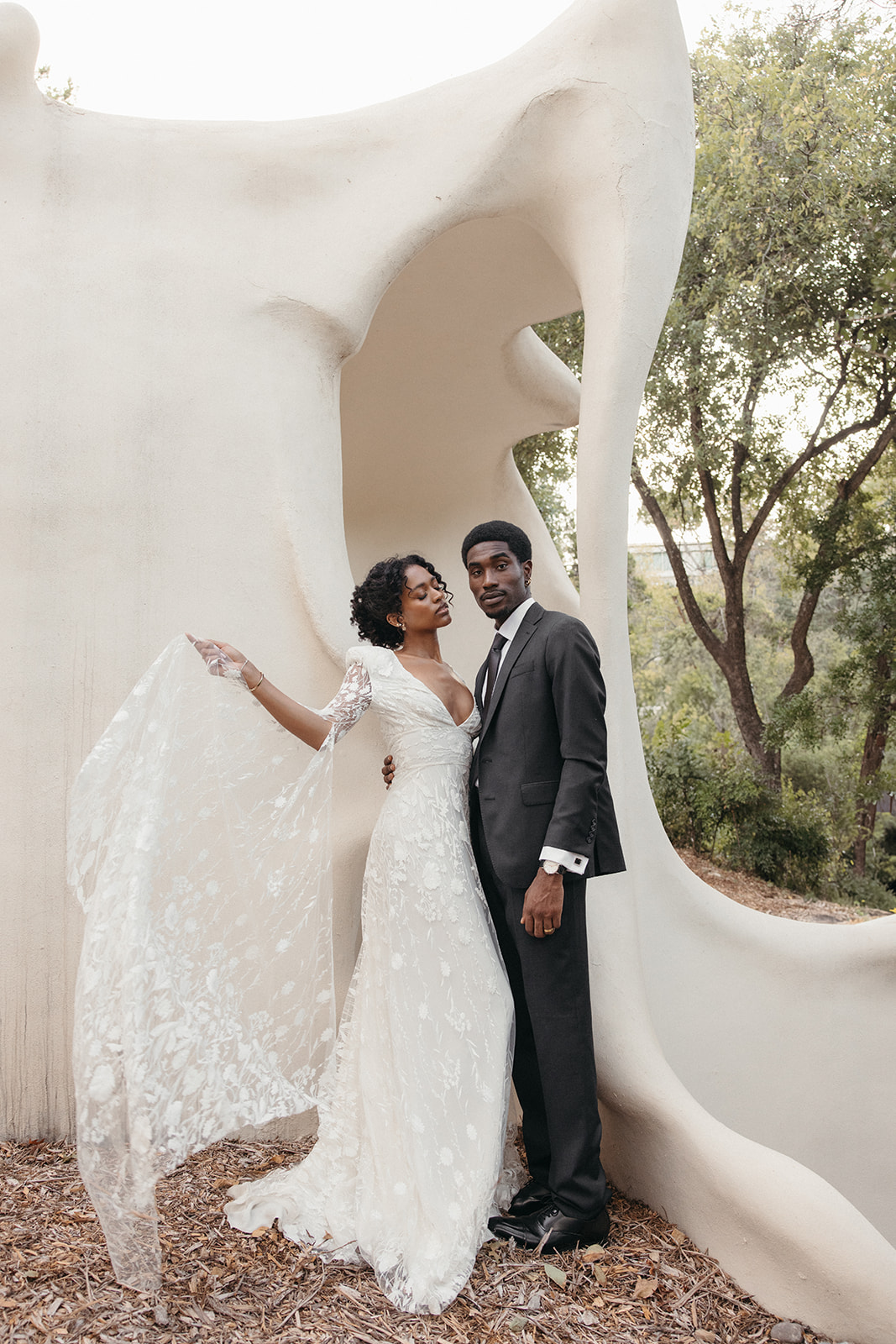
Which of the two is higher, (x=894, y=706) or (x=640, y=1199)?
(x=894, y=706)

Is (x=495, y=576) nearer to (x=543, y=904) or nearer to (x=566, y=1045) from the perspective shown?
A: (x=543, y=904)

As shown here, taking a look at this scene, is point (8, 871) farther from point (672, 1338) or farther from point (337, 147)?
point (337, 147)

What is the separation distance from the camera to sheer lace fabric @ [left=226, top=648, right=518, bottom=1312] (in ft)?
8.02

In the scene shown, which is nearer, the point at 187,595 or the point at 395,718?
the point at 395,718

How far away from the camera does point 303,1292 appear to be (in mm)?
2297

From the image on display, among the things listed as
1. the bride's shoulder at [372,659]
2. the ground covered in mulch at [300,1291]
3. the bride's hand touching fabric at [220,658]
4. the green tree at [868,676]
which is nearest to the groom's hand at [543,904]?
the bride's shoulder at [372,659]

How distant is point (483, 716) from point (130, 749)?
37.5 inches

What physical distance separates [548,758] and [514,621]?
415 mm

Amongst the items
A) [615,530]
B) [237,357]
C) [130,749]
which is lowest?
[130,749]

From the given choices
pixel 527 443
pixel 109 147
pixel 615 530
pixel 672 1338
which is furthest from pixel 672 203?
pixel 527 443

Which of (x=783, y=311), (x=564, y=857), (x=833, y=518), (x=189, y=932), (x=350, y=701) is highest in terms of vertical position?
(x=783, y=311)

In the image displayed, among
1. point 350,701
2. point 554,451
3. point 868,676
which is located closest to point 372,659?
point 350,701

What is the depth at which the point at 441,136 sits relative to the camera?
141 inches

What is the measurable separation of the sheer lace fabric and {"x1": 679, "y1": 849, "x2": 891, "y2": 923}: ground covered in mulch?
579 cm
